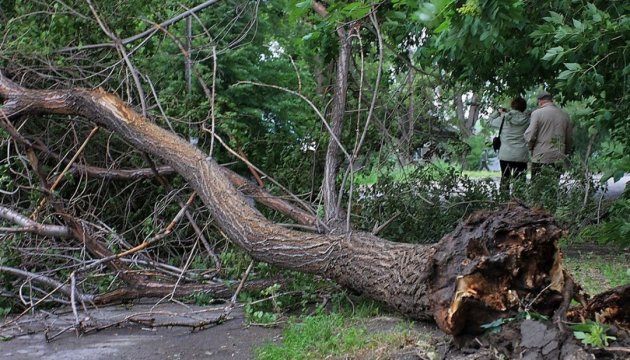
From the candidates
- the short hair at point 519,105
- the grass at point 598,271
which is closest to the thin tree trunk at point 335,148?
the grass at point 598,271

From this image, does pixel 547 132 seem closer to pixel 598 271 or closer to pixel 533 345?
pixel 598 271

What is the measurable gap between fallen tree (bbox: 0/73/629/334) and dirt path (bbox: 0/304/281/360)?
2.19 ft

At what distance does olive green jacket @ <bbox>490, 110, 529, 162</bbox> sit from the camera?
10281 millimetres

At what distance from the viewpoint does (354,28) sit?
6.56 metres

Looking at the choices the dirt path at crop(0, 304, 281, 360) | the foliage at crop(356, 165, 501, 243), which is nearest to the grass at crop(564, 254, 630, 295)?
the foliage at crop(356, 165, 501, 243)

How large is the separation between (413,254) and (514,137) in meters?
6.26

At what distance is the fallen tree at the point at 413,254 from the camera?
3803 millimetres

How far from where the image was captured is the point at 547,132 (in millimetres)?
9711

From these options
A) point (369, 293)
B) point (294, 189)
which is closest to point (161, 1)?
point (294, 189)

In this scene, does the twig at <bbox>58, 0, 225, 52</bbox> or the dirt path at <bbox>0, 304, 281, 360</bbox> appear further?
the twig at <bbox>58, 0, 225, 52</bbox>

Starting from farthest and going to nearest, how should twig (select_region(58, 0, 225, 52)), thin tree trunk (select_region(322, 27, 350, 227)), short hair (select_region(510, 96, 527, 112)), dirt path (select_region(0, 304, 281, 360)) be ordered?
short hair (select_region(510, 96, 527, 112)) → twig (select_region(58, 0, 225, 52)) → thin tree trunk (select_region(322, 27, 350, 227)) → dirt path (select_region(0, 304, 281, 360))

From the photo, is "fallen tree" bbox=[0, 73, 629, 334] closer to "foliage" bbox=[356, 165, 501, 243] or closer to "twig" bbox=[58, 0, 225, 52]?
"twig" bbox=[58, 0, 225, 52]

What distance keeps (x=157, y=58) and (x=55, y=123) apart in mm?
1453

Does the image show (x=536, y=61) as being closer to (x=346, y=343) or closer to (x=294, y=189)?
(x=294, y=189)
